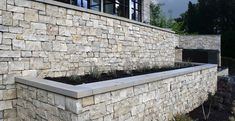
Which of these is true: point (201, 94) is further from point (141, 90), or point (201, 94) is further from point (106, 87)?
point (106, 87)

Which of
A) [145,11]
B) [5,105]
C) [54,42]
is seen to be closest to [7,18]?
[54,42]

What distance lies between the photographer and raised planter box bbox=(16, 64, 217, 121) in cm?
399

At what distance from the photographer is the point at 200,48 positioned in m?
22.7

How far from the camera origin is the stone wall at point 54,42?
5.01 meters

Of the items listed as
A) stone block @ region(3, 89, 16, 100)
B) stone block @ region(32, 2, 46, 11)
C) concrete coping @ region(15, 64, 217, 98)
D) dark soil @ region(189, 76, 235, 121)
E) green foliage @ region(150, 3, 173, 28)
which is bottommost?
dark soil @ region(189, 76, 235, 121)

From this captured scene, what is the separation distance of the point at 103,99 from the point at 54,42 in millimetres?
2213

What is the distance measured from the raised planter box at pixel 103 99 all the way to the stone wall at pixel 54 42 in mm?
384

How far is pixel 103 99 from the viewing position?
4.27m

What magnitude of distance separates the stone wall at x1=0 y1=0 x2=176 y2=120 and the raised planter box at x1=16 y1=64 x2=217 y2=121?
384 millimetres

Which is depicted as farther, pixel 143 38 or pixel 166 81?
pixel 143 38

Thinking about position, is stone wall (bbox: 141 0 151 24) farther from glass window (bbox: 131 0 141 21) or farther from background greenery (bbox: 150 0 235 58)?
background greenery (bbox: 150 0 235 58)

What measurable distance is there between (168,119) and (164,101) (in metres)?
0.50

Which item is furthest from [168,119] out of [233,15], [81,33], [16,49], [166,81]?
[233,15]

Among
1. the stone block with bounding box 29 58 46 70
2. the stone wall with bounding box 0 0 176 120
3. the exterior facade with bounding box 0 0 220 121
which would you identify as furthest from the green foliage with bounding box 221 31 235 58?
the stone block with bounding box 29 58 46 70
